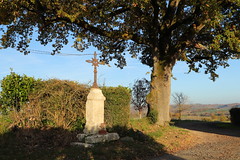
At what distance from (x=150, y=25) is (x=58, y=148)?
Answer: 415 inches

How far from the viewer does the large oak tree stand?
39.4 feet

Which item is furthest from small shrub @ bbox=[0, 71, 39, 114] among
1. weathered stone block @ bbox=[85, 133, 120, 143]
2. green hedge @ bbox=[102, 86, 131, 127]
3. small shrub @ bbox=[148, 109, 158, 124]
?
small shrub @ bbox=[148, 109, 158, 124]

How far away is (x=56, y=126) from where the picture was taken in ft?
35.7

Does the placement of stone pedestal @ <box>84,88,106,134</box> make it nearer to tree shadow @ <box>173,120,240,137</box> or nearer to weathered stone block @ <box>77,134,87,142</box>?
weathered stone block @ <box>77,134,87,142</box>

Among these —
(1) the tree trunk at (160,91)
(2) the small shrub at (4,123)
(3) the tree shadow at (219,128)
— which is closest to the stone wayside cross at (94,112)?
(2) the small shrub at (4,123)

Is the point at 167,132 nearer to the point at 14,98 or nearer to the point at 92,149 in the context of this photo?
the point at 92,149

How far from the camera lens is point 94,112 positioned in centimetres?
999

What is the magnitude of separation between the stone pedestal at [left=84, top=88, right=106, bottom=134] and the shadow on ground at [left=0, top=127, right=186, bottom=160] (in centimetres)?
83

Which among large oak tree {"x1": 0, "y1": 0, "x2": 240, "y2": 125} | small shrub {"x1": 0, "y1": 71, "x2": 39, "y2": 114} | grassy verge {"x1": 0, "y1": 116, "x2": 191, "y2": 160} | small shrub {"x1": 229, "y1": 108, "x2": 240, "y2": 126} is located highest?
large oak tree {"x1": 0, "y1": 0, "x2": 240, "y2": 125}

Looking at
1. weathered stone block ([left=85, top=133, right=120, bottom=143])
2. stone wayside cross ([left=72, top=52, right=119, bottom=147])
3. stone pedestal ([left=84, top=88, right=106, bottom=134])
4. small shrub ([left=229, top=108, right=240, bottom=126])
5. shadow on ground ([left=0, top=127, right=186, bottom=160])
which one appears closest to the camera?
shadow on ground ([left=0, top=127, right=186, bottom=160])

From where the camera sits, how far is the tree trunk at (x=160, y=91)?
14.7m

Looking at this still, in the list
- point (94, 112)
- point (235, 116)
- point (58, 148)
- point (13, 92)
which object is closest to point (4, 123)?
point (13, 92)

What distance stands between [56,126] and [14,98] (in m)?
2.56

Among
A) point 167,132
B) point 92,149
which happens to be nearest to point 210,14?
point 167,132
